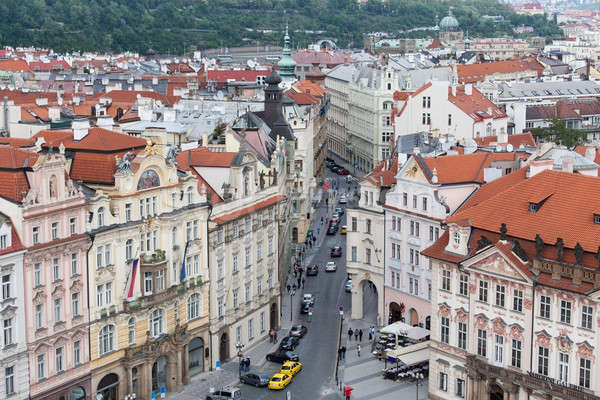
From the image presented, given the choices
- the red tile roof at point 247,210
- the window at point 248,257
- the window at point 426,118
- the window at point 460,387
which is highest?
the window at point 426,118

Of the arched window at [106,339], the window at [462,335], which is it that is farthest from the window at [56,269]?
the window at [462,335]

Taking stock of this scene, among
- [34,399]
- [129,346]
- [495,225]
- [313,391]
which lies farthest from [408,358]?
[34,399]

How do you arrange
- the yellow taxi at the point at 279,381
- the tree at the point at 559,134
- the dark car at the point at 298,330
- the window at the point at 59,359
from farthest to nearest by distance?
1. the tree at the point at 559,134
2. the dark car at the point at 298,330
3. the yellow taxi at the point at 279,381
4. the window at the point at 59,359

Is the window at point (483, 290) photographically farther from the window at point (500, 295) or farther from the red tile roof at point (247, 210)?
the red tile roof at point (247, 210)

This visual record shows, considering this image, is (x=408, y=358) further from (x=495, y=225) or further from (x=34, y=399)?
(x=34, y=399)

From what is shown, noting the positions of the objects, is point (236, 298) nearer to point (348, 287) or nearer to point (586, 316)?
point (348, 287)

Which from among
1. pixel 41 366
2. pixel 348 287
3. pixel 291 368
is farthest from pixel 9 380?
pixel 348 287
